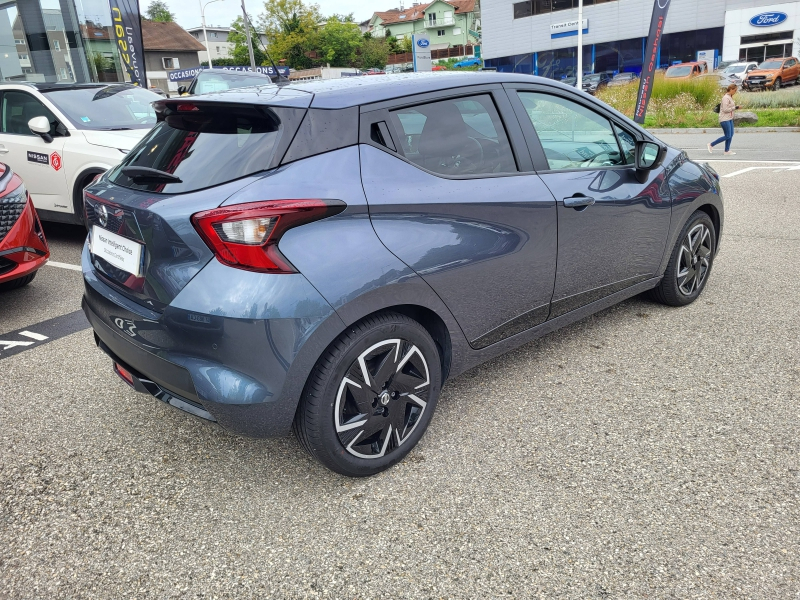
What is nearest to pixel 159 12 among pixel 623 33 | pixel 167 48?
pixel 167 48

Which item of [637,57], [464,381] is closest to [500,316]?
[464,381]

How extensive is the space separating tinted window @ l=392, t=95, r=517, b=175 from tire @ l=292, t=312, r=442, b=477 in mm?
716

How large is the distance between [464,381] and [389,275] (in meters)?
1.29

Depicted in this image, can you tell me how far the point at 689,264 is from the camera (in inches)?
172

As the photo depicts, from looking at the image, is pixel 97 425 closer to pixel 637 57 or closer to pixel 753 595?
pixel 753 595

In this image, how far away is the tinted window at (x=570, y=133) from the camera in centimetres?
329

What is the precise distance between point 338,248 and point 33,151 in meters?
5.85

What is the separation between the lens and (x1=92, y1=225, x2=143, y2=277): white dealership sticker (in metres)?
2.55

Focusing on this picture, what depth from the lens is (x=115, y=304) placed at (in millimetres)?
2680

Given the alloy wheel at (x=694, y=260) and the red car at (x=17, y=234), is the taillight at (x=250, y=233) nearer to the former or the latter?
the alloy wheel at (x=694, y=260)

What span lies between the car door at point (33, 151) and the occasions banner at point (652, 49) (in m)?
14.8

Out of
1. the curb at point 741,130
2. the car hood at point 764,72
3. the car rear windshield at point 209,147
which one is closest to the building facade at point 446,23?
the car hood at point 764,72

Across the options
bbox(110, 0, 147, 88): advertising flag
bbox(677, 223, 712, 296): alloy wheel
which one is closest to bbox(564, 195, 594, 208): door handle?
bbox(677, 223, 712, 296): alloy wheel

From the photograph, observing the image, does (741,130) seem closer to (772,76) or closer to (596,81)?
(772,76)
